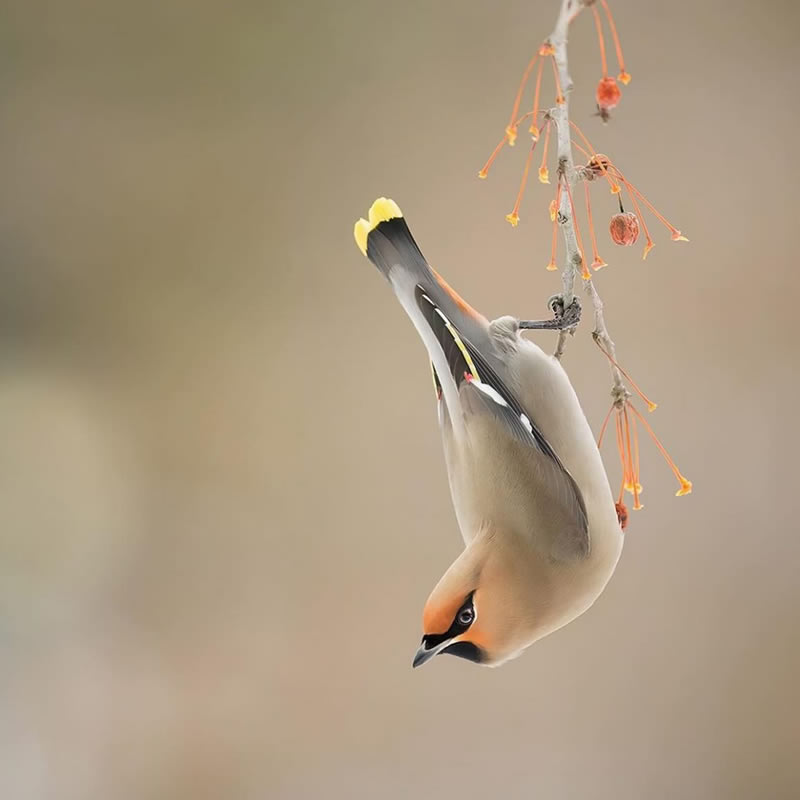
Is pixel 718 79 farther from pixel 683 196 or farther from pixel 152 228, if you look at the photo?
pixel 152 228

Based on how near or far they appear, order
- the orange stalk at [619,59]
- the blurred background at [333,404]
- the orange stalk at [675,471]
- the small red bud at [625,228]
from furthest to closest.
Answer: the blurred background at [333,404], the small red bud at [625,228], the orange stalk at [675,471], the orange stalk at [619,59]

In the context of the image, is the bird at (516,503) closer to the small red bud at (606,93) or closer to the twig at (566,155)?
the twig at (566,155)

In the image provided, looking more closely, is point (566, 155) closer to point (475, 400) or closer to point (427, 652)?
point (475, 400)

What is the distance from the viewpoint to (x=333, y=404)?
1603mm

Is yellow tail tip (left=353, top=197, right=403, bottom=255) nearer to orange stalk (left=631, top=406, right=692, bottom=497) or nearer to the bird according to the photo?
the bird

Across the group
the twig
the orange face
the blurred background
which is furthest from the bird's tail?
the blurred background

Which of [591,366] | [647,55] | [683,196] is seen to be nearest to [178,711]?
[591,366]

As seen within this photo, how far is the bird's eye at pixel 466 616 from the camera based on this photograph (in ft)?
3.34

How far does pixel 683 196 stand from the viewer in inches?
60.2

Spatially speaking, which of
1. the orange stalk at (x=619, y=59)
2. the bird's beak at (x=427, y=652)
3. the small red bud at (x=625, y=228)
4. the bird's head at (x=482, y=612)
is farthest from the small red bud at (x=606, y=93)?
the bird's beak at (x=427, y=652)

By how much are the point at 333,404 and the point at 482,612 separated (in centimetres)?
66

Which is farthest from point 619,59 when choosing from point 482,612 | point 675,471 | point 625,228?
point 482,612

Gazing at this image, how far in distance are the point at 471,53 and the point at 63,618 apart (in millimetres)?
1196

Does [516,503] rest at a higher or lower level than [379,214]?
lower
